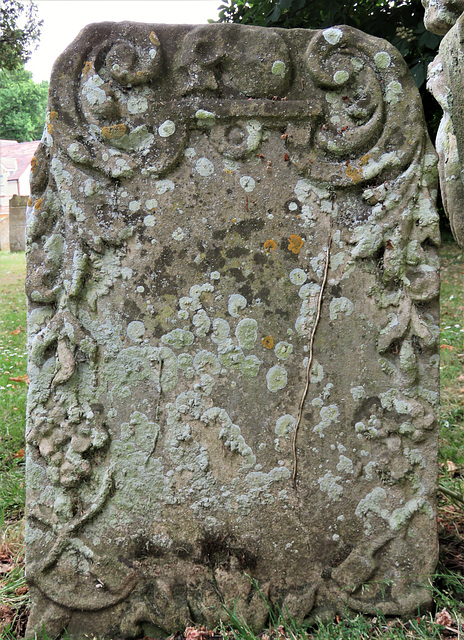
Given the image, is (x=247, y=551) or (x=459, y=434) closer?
(x=247, y=551)

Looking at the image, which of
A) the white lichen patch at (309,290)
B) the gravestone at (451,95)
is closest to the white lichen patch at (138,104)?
the white lichen patch at (309,290)

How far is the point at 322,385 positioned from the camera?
216cm

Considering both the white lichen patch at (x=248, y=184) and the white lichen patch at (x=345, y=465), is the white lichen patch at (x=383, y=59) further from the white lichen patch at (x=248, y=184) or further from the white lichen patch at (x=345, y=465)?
the white lichen patch at (x=345, y=465)

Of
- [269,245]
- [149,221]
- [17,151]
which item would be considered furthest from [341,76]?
[17,151]

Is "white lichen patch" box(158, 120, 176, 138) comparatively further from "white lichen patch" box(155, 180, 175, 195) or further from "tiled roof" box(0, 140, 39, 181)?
"tiled roof" box(0, 140, 39, 181)

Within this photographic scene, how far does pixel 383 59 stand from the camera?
2.10m

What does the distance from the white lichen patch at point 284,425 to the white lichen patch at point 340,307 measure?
0.44 m

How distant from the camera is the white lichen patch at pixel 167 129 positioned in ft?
6.90

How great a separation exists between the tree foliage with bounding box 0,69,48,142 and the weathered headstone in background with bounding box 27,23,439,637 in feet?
129

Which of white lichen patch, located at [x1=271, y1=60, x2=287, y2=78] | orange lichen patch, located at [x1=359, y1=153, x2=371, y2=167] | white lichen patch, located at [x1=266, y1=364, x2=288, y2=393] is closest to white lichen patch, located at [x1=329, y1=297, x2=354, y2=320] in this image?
white lichen patch, located at [x1=266, y1=364, x2=288, y2=393]

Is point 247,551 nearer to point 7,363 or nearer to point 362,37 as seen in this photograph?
point 362,37

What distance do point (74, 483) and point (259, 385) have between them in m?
0.83

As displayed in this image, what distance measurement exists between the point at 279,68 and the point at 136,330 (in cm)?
→ 116

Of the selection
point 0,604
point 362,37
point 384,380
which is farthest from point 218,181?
point 0,604
